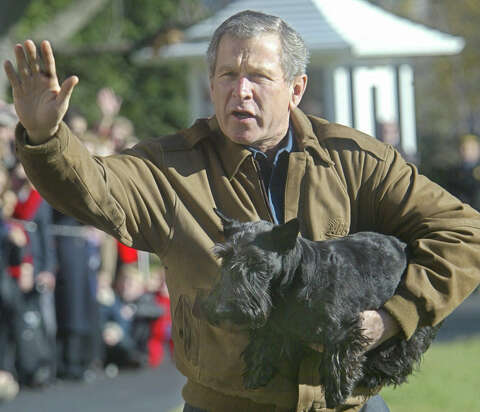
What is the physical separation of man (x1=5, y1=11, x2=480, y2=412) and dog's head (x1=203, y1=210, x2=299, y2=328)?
290 mm

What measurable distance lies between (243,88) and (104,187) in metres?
0.59

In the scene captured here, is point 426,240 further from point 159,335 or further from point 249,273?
point 159,335

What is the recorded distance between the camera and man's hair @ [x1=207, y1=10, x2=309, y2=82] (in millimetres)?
3344

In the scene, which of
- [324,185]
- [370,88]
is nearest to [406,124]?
[370,88]

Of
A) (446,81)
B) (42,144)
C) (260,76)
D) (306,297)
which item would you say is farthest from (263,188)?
(446,81)

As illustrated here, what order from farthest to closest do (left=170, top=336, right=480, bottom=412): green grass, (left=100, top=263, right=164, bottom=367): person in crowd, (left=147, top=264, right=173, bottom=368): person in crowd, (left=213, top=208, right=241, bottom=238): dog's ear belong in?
(left=147, top=264, right=173, bottom=368): person in crowd, (left=100, top=263, right=164, bottom=367): person in crowd, (left=170, top=336, right=480, bottom=412): green grass, (left=213, top=208, right=241, bottom=238): dog's ear

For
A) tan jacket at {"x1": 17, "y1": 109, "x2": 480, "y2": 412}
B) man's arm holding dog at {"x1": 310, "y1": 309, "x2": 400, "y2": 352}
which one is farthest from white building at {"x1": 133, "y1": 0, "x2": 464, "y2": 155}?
man's arm holding dog at {"x1": 310, "y1": 309, "x2": 400, "y2": 352}

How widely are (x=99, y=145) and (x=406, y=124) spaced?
5.72 m

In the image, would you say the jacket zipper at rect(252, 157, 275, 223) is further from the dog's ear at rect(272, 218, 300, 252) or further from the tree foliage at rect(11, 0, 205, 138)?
the tree foliage at rect(11, 0, 205, 138)

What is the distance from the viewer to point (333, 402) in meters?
3.17

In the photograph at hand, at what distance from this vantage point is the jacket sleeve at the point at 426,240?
3270 mm

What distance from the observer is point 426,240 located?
3365mm

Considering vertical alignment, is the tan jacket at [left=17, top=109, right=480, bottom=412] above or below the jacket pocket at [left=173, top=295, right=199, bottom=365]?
above

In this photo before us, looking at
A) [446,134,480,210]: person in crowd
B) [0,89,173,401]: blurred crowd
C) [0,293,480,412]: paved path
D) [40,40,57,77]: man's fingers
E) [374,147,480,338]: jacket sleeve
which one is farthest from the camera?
[446,134,480,210]: person in crowd
